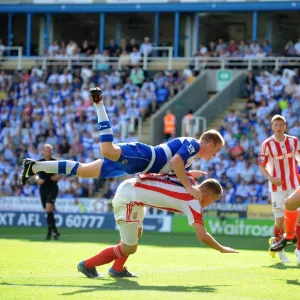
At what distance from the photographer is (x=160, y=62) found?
3809cm

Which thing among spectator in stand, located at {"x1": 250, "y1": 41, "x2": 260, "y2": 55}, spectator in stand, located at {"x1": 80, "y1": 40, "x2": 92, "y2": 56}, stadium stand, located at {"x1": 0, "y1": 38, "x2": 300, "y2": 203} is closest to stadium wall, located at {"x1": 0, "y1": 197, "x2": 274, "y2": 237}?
stadium stand, located at {"x1": 0, "y1": 38, "x2": 300, "y2": 203}

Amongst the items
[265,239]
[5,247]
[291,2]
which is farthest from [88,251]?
[291,2]

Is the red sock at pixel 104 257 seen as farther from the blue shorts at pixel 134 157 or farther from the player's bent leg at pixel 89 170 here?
the player's bent leg at pixel 89 170

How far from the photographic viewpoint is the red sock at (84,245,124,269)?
36.7 ft

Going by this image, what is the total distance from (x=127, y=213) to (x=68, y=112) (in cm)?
2312

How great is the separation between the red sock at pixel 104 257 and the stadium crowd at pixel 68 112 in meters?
18.1

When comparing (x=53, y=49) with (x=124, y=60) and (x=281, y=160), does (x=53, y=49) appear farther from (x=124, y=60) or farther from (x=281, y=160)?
(x=281, y=160)

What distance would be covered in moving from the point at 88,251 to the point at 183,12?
26.7 metres

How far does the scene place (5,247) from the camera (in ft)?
55.1

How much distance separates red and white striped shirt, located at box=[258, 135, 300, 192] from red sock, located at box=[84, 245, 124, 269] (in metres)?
4.78

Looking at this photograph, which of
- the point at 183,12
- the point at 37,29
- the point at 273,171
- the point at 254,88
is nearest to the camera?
the point at 273,171

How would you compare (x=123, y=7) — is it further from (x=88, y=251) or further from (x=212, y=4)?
(x=88, y=251)

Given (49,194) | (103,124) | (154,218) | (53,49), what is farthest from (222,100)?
(103,124)

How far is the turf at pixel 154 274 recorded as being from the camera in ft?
31.6
